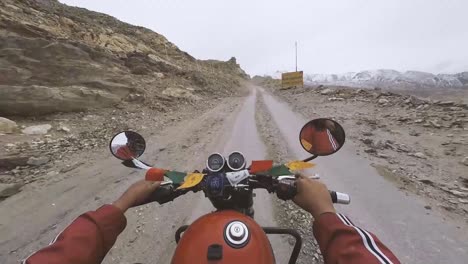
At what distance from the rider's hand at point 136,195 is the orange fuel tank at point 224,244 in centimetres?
38

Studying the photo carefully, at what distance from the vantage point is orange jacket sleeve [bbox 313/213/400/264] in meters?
1.03

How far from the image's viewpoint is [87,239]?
1.19 meters

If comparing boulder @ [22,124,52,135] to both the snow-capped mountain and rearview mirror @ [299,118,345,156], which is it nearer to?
rearview mirror @ [299,118,345,156]

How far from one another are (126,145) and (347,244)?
1426 millimetres

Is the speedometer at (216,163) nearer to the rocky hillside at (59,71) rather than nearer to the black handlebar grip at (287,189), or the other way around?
the black handlebar grip at (287,189)

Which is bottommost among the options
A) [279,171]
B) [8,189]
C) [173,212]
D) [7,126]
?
[173,212]

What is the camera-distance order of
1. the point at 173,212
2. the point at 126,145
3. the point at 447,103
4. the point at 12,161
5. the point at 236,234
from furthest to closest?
the point at 447,103 < the point at 12,161 < the point at 173,212 < the point at 126,145 < the point at 236,234

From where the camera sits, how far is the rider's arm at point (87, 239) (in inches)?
43.0

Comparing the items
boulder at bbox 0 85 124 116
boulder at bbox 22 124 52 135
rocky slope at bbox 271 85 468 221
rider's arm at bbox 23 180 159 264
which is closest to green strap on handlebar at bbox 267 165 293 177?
rider's arm at bbox 23 180 159 264

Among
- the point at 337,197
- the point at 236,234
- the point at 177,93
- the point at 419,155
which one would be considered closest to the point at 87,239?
the point at 236,234

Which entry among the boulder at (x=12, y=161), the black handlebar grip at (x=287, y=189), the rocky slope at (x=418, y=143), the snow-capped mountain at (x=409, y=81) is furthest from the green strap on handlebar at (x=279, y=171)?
the snow-capped mountain at (x=409, y=81)

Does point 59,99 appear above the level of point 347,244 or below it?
above

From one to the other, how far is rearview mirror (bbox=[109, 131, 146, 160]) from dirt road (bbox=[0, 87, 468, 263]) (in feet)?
4.95

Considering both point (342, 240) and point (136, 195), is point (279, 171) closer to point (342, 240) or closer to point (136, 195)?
point (342, 240)
